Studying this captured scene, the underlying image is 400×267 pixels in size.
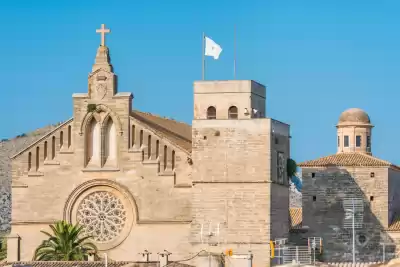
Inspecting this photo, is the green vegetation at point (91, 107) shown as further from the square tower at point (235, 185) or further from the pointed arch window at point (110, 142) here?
the square tower at point (235, 185)

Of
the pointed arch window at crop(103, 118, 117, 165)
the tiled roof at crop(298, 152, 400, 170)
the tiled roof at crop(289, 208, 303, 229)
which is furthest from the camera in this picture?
the tiled roof at crop(289, 208, 303, 229)

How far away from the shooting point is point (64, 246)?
93188 millimetres

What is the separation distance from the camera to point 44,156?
95.8 m

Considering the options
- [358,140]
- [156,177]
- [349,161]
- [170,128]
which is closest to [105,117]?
[156,177]

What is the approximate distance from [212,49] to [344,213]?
19.2 metres

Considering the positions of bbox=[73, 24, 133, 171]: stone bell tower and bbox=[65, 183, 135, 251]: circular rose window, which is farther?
bbox=[73, 24, 133, 171]: stone bell tower

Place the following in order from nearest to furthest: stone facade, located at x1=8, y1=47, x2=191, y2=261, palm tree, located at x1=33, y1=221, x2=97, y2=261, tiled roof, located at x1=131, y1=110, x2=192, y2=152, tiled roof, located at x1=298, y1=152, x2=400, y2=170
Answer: palm tree, located at x1=33, y1=221, x2=97, y2=261, stone facade, located at x1=8, y1=47, x2=191, y2=261, tiled roof, located at x1=131, y1=110, x2=192, y2=152, tiled roof, located at x1=298, y1=152, x2=400, y2=170

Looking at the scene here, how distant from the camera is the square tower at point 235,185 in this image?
90.8 metres

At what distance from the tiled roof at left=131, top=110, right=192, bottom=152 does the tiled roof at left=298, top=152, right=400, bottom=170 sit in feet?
27.3

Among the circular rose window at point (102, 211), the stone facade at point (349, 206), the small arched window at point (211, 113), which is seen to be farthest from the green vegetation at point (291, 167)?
the stone facade at point (349, 206)

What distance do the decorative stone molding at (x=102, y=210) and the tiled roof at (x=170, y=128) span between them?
13.1ft

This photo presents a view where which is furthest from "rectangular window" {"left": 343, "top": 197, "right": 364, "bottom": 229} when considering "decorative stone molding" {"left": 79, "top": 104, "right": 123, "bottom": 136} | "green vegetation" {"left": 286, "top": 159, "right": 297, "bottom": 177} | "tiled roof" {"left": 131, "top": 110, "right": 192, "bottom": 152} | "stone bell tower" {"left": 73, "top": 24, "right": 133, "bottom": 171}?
"decorative stone molding" {"left": 79, "top": 104, "right": 123, "bottom": 136}

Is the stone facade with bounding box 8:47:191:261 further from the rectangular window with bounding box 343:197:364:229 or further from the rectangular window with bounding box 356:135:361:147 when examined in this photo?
the rectangular window with bounding box 356:135:361:147

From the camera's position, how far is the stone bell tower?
3743 inches
